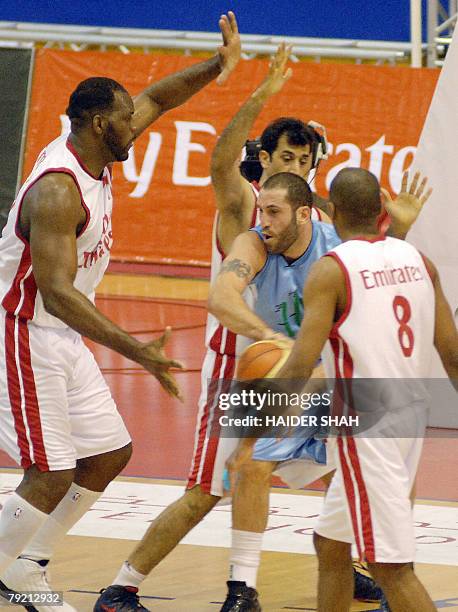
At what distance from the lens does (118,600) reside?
5266 millimetres

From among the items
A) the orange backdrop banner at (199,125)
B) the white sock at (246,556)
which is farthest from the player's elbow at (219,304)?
the orange backdrop banner at (199,125)

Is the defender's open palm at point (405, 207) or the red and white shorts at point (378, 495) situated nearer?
the red and white shorts at point (378, 495)

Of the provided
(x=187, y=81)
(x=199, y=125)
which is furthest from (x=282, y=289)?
(x=199, y=125)

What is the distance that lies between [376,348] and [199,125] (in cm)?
1163

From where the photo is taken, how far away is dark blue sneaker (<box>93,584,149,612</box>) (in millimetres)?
5250

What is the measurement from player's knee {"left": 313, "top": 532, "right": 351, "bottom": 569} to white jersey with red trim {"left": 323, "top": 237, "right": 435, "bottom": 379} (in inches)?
27.7

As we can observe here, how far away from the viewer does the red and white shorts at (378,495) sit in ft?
14.0

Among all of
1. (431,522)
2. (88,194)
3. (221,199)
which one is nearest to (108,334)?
(88,194)

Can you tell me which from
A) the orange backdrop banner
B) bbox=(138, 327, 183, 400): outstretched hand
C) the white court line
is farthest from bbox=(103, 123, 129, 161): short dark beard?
the orange backdrop banner

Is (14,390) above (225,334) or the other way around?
the other way around

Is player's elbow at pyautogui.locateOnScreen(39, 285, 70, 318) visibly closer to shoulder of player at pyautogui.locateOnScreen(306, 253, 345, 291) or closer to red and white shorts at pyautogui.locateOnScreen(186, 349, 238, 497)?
red and white shorts at pyautogui.locateOnScreen(186, 349, 238, 497)

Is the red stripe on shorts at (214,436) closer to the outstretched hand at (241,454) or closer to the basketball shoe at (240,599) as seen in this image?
the basketball shoe at (240,599)

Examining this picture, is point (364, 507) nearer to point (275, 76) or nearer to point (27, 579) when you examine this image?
point (27, 579)

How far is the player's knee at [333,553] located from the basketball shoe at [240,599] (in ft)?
1.78
